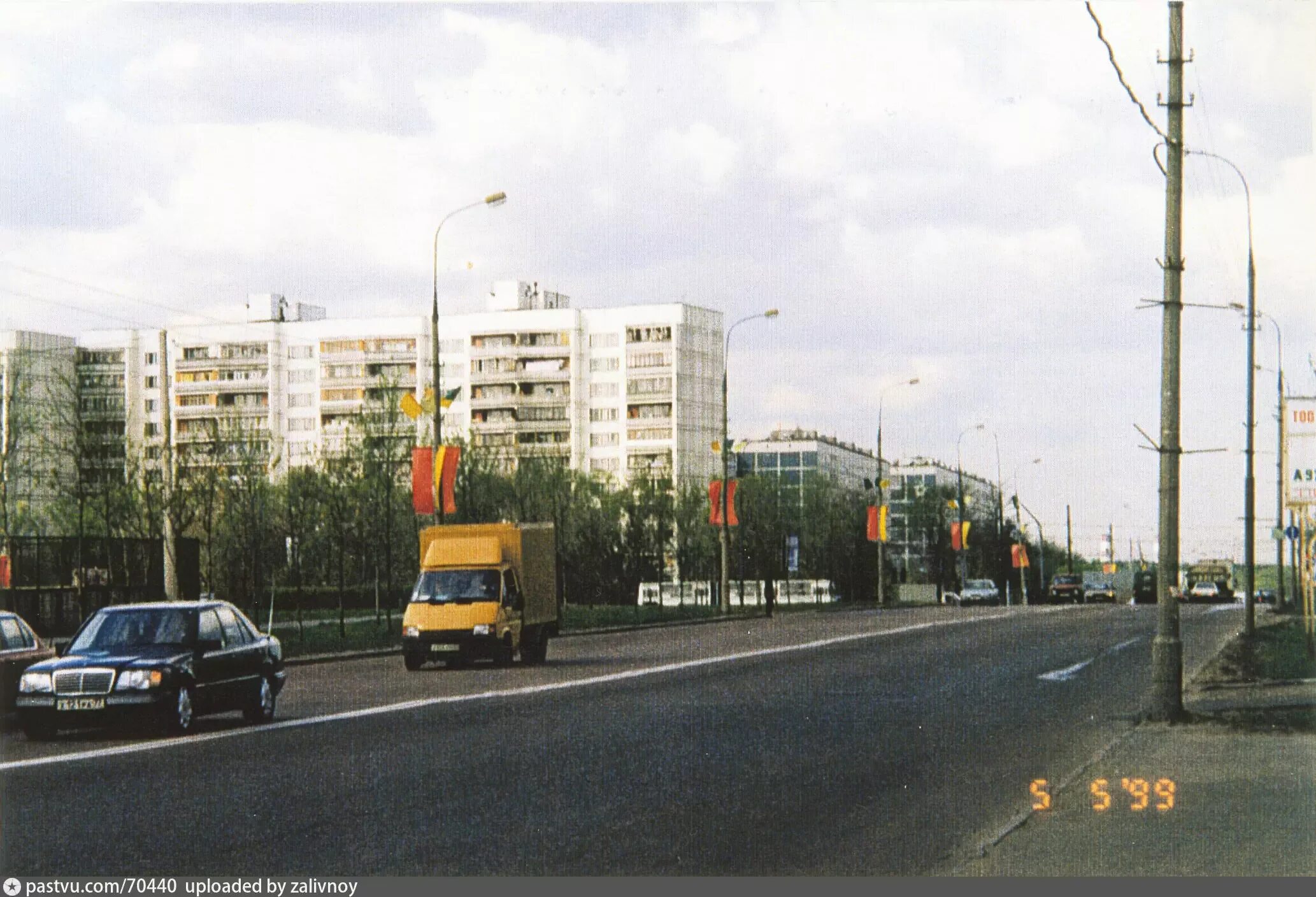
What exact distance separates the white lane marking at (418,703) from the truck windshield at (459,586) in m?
3.16

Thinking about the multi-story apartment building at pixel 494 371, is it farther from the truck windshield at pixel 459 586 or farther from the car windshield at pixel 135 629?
the car windshield at pixel 135 629

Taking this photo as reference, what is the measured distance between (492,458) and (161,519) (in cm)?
4146

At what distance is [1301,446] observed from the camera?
3362cm

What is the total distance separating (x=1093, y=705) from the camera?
20.4 m

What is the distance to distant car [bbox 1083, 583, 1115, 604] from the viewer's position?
99.9 metres

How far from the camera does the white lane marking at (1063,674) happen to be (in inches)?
993

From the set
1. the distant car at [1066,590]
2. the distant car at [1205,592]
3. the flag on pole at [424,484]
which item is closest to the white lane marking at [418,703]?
the flag on pole at [424,484]

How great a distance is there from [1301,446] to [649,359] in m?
→ 107

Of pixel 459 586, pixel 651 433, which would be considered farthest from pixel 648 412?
pixel 459 586

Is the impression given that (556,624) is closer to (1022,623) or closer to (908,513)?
(1022,623)

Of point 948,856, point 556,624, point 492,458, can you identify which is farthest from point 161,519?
point 492,458

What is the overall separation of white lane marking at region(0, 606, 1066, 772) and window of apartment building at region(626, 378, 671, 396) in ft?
324

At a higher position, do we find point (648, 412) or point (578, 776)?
point (648, 412)

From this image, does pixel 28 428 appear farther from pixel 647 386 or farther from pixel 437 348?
pixel 647 386
